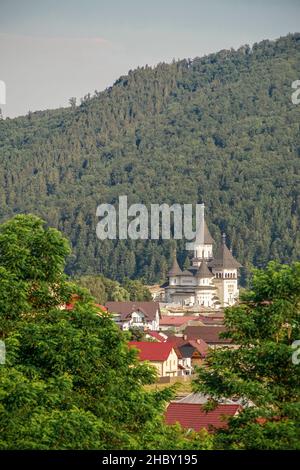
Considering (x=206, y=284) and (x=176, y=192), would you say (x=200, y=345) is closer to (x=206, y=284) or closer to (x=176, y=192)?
(x=206, y=284)

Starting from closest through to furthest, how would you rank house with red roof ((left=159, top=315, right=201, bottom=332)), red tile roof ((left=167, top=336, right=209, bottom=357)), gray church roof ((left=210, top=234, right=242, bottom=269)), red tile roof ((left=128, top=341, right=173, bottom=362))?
red tile roof ((left=128, top=341, right=173, bottom=362)) < red tile roof ((left=167, top=336, right=209, bottom=357)) < house with red roof ((left=159, top=315, right=201, bottom=332)) < gray church roof ((left=210, top=234, right=242, bottom=269))

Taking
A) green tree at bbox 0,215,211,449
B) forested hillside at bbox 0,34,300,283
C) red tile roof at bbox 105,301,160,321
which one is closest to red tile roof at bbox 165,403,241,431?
green tree at bbox 0,215,211,449

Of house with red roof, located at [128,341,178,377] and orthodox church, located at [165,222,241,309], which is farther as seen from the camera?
orthodox church, located at [165,222,241,309]

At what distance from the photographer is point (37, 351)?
56.0 feet

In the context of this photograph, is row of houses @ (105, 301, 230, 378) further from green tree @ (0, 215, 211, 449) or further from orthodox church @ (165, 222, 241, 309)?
orthodox church @ (165, 222, 241, 309)

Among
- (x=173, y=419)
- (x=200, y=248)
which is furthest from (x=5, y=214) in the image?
(x=173, y=419)

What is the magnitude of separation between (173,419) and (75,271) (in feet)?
373

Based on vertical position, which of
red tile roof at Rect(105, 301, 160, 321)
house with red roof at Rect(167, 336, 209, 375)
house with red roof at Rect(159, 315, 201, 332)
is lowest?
house with red roof at Rect(159, 315, 201, 332)

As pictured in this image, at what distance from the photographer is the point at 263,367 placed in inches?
648

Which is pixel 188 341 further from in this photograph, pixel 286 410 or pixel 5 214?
pixel 5 214

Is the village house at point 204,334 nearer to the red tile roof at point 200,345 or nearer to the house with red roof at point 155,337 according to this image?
the red tile roof at point 200,345

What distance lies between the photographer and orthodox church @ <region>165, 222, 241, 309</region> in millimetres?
103500

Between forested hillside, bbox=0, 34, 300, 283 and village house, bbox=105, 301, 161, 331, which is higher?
forested hillside, bbox=0, 34, 300, 283

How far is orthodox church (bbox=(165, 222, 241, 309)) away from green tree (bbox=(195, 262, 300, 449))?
84093 millimetres
